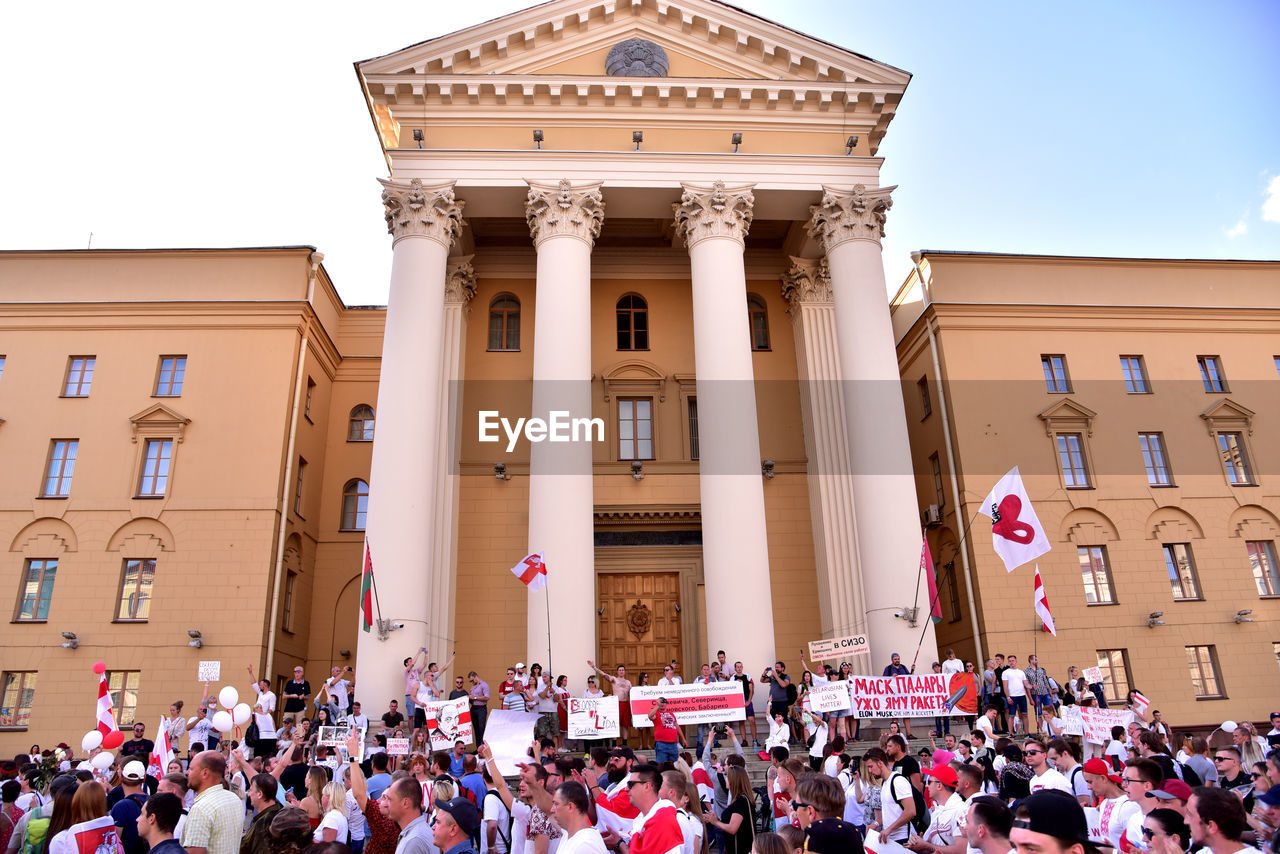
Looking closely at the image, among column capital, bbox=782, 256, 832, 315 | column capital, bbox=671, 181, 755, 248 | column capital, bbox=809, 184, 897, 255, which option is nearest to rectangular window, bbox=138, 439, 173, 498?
column capital, bbox=671, 181, 755, 248

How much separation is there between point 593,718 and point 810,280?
660 inches

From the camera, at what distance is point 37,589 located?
24906 mm

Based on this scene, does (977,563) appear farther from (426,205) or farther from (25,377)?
(25,377)

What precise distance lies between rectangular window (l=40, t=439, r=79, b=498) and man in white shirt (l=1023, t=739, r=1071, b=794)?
26.4 m

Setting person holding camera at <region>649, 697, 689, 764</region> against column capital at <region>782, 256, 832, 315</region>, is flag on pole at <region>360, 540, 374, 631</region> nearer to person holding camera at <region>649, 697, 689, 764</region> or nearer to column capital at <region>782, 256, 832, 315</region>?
person holding camera at <region>649, 697, 689, 764</region>

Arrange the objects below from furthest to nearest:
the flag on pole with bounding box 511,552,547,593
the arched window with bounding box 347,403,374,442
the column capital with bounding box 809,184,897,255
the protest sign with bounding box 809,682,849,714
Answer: the arched window with bounding box 347,403,374,442 → the column capital with bounding box 809,184,897,255 → the flag on pole with bounding box 511,552,547,593 → the protest sign with bounding box 809,682,849,714

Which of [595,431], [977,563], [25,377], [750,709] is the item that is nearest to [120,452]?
[25,377]

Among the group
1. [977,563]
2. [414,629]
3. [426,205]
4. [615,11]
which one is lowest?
[414,629]

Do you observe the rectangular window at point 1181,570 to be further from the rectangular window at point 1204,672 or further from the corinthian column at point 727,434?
the corinthian column at point 727,434

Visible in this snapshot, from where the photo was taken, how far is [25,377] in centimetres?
2673

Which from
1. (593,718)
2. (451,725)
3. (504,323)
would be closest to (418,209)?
(504,323)

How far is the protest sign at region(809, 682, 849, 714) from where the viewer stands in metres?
15.7

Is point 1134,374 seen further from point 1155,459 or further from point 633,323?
point 633,323

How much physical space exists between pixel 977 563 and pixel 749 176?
12807 millimetres
